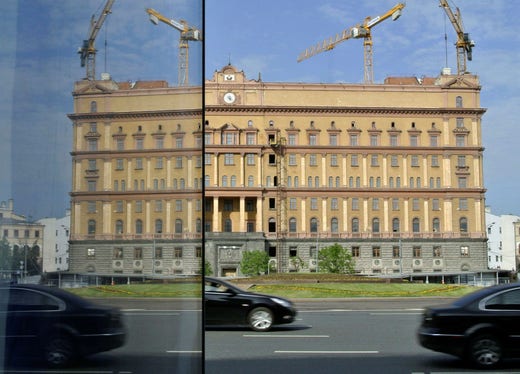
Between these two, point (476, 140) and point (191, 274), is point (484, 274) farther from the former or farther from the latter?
point (191, 274)

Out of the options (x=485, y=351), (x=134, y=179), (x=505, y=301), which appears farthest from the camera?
(x=505, y=301)

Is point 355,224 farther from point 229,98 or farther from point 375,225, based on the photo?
point 229,98

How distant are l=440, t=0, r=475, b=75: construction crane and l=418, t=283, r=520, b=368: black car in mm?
59265

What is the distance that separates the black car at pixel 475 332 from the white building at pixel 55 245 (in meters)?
7.18

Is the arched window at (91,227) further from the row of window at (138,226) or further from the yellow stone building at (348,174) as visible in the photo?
the yellow stone building at (348,174)

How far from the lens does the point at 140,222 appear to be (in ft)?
2.62

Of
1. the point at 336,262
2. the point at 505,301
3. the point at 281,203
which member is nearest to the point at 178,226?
the point at 505,301

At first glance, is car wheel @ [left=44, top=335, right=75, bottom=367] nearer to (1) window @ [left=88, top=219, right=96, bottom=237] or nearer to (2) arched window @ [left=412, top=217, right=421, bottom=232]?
(1) window @ [left=88, top=219, right=96, bottom=237]

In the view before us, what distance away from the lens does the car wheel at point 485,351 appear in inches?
281

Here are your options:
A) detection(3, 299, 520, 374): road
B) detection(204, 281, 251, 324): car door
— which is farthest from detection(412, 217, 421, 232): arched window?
detection(204, 281, 251, 324): car door

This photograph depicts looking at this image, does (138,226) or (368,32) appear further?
(368,32)

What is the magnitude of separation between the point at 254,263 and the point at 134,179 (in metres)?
48.1

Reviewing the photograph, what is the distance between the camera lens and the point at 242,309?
10.6 meters

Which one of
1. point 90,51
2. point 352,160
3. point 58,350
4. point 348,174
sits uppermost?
point 352,160
